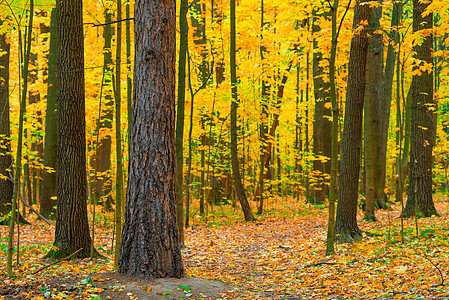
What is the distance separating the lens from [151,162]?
487cm

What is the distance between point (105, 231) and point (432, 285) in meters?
8.18

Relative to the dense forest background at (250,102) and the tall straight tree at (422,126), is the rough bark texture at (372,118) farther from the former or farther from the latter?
the tall straight tree at (422,126)

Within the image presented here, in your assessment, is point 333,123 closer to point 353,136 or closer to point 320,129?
point 353,136

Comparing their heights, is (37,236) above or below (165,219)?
below

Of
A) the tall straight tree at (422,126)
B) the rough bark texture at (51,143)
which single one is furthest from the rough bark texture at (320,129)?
the rough bark texture at (51,143)

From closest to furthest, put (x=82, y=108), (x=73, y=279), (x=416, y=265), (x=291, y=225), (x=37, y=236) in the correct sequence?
1. (x=73, y=279)
2. (x=416, y=265)
3. (x=82, y=108)
4. (x=37, y=236)
5. (x=291, y=225)

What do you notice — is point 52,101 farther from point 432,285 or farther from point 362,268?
point 432,285

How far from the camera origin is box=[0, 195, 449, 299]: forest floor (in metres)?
4.46

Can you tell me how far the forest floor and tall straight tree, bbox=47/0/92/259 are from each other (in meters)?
0.51

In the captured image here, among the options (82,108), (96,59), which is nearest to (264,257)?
(82,108)

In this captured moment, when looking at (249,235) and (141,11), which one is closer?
(141,11)

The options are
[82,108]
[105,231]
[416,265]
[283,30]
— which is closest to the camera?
[416,265]

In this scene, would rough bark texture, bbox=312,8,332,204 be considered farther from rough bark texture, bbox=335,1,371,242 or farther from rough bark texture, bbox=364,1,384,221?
rough bark texture, bbox=335,1,371,242

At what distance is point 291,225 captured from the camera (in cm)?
1176
